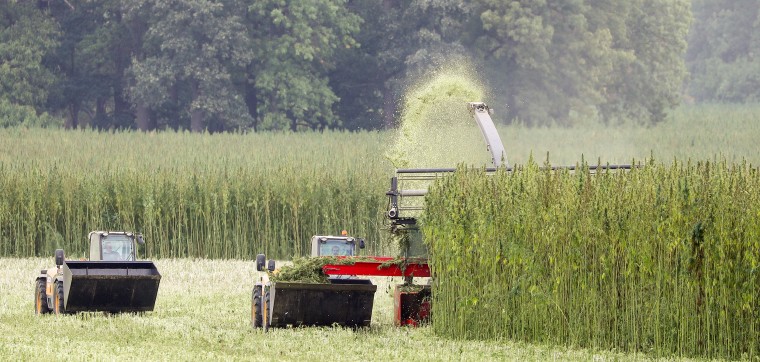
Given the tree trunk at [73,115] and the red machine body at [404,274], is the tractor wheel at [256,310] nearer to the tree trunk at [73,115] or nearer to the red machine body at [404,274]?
the red machine body at [404,274]

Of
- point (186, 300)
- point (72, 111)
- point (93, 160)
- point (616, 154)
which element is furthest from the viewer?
point (72, 111)

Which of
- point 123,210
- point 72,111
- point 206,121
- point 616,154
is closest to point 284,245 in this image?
point 123,210

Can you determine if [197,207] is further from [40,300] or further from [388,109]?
[388,109]

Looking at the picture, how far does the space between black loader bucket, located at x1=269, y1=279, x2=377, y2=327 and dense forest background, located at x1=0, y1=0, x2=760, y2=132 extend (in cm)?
4338

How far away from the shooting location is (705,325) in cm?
1571

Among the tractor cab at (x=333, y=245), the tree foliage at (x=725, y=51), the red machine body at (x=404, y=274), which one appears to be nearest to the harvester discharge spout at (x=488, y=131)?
the red machine body at (x=404, y=274)

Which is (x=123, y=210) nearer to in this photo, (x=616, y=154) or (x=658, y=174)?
(x=658, y=174)

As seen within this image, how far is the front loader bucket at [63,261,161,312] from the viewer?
1906 centimetres

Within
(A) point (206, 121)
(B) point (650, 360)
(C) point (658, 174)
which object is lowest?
(B) point (650, 360)

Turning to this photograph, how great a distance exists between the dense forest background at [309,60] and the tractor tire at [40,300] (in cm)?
4171

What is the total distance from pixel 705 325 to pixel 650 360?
2.62ft

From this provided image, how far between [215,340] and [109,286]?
120 inches

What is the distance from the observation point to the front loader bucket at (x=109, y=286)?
62.5 ft

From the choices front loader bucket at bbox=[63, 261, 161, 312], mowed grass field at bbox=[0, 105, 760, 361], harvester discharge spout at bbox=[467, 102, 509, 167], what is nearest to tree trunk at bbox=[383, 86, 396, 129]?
mowed grass field at bbox=[0, 105, 760, 361]
